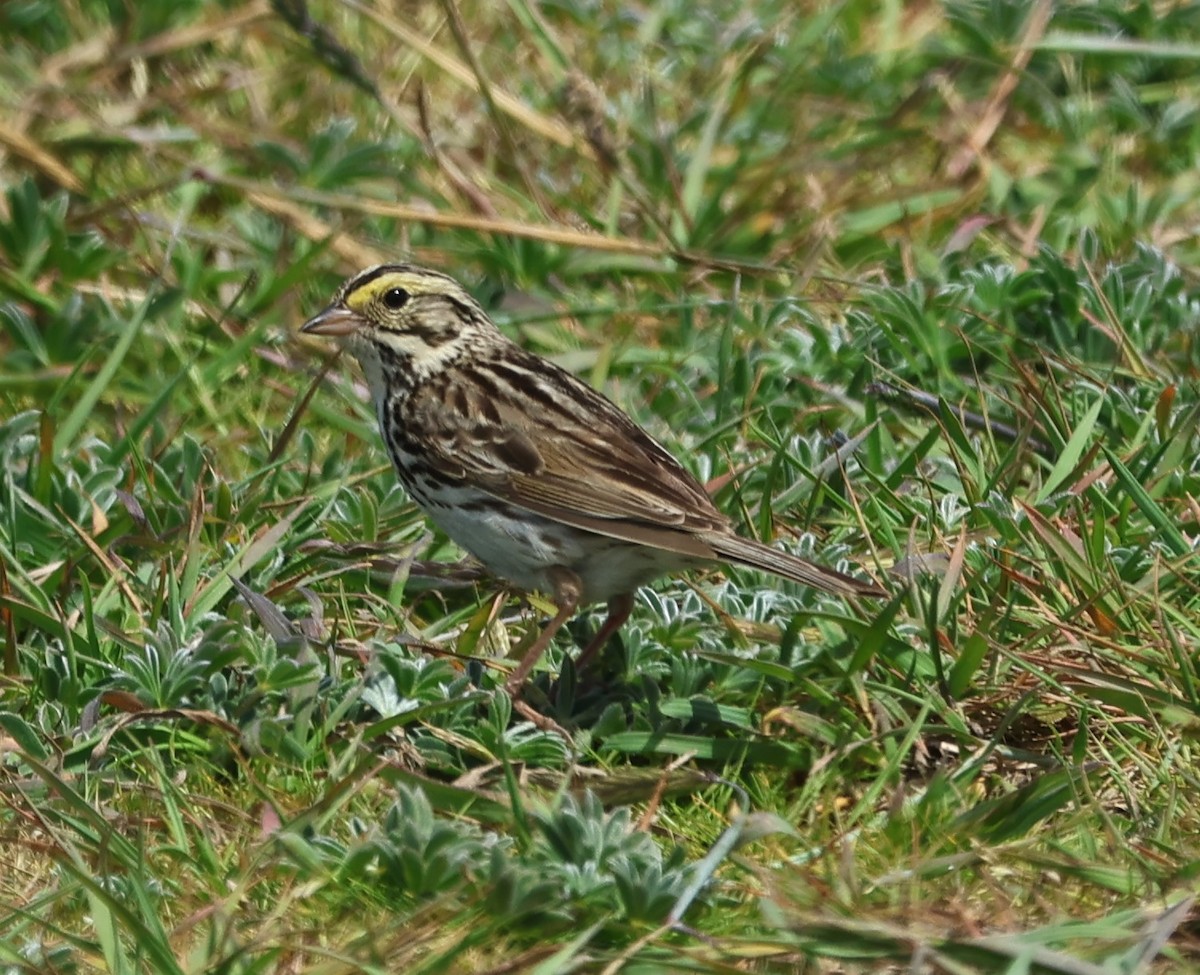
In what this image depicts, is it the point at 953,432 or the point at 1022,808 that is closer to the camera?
the point at 1022,808

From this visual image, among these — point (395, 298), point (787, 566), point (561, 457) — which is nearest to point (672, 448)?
point (561, 457)

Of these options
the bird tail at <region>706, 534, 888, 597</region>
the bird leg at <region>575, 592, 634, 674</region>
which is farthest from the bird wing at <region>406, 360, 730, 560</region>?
the bird leg at <region>575, 592, 634, 674</region>

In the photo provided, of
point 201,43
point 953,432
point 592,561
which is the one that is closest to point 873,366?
point 953,432

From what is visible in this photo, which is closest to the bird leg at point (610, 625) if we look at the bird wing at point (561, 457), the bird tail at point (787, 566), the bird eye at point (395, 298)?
the bird wing at point (561, 457)

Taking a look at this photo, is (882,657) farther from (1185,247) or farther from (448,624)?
(1185,247)

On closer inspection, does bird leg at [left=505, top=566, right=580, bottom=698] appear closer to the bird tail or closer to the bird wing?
the bird wing

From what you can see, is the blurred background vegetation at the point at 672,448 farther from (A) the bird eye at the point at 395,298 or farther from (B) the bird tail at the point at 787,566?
(A) the bird eye at the point at 395,298
